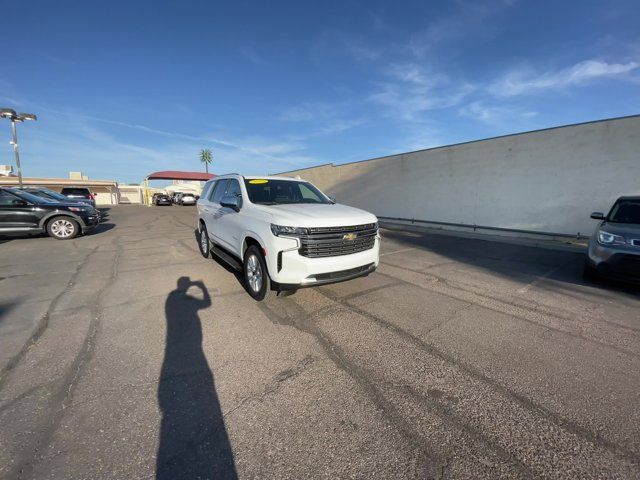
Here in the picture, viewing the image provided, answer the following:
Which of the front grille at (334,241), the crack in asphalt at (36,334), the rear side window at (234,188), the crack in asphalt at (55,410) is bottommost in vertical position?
the crack in asphalt at (55,410)

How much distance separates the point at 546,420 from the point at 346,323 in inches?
81.9

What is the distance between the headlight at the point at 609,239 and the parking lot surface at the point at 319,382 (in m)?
0.88

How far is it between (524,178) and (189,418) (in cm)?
1317

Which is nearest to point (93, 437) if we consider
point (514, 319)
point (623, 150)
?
point (514, 319)

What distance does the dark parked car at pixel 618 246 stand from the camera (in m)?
4.60

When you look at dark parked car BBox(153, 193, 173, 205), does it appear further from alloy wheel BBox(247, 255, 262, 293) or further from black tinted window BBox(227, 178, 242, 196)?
alloy wheel BBox(247, 255, 262, 293)

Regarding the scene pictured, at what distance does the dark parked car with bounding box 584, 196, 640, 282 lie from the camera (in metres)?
4.60

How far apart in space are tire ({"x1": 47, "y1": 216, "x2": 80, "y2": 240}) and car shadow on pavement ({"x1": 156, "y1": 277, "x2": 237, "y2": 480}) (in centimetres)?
931

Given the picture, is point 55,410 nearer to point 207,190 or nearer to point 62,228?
point 207,190

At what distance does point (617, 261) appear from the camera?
186 inches

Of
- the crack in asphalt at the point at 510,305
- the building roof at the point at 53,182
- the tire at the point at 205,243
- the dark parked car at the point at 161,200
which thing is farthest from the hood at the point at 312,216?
the building roof at the point at 53,182

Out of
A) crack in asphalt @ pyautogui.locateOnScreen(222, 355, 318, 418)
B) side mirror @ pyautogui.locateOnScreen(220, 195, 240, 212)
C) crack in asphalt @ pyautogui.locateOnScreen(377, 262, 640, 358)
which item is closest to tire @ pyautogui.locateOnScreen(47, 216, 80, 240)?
side mirror @ pyautogui.locateOnScreen(220, 195, 240, 212)

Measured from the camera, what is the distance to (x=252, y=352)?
9.87ft

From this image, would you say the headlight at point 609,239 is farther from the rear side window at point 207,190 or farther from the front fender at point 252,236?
the rear side window at point 207,190
